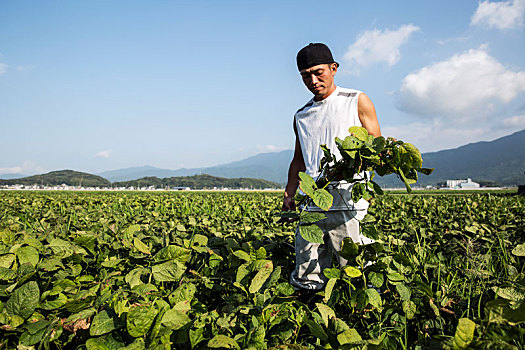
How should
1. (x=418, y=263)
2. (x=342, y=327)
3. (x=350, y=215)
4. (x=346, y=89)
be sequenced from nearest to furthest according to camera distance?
1. (x=342, y=327)
2. (x=350, y=215)
3. (x=346, y=89)
4. (x=418, y=263)

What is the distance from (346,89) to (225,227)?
2075 mm

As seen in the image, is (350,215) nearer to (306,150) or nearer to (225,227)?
(306,150)

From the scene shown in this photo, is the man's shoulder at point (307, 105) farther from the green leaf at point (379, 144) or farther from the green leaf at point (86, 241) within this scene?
the green leaf at point (86, 241)

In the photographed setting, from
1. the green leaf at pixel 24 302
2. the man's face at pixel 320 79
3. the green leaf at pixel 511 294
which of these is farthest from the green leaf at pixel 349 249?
the green leaf at pixel 24 302

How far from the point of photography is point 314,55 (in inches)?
78.3

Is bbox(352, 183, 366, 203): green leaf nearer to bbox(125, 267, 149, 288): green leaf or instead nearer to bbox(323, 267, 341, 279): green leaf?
bbox(323, 267, 341, 279): green leaf

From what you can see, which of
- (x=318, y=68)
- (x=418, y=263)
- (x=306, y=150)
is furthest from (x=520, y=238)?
(x=318, y=68)

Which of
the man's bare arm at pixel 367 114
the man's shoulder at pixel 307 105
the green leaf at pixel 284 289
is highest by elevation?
the man's shoulder at pixel 307 105

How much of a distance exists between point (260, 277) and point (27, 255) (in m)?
1.53

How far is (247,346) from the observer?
4.23 feet

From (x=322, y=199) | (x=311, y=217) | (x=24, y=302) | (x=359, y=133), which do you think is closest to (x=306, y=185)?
(x=322, y=199)

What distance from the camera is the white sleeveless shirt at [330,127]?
2.00 metres

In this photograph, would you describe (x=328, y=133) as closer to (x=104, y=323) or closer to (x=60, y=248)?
(x=104, y=323)

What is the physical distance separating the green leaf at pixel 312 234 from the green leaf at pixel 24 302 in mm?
1369
